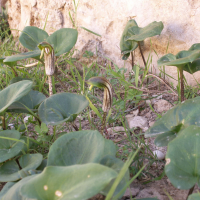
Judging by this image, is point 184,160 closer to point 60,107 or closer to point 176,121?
point 176,121

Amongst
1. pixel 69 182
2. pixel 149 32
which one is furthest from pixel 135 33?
pixel 69 182

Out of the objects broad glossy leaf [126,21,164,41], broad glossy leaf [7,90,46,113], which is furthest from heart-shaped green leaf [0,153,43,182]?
broad glossy leaf [126,21,164,41]

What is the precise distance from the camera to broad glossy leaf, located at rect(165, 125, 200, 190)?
712mm

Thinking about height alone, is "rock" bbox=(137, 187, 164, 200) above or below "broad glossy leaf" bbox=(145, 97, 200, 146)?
below

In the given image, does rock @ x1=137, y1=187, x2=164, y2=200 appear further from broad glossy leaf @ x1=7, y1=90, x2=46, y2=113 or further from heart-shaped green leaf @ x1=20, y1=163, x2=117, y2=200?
broad glossy leaf @ x1=7, y1=90, x2=46, y2=113

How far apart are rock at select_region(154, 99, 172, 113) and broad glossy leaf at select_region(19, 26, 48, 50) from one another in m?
0.97

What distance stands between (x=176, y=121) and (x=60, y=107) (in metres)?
0.52

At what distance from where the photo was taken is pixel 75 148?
812mm

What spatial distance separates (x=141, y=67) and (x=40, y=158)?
1.21 meters

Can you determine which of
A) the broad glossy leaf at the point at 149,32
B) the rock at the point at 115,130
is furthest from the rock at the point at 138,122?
the broad glossy leaf at the point at 149,32

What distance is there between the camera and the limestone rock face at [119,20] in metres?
1.53

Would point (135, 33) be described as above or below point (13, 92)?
above

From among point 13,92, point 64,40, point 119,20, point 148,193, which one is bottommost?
point 148,193

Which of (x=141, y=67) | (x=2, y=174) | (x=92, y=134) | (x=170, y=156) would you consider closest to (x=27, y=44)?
(x=141, y=67)
